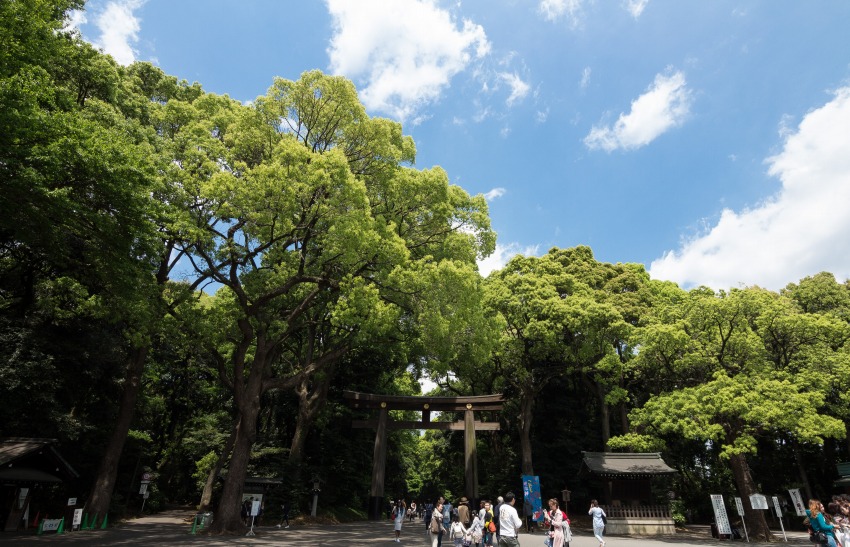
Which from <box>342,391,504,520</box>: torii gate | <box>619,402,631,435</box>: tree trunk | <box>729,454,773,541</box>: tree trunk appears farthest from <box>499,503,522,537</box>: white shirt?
<box>619,402,631,435</box>: tree trunk

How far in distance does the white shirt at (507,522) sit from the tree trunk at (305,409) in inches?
537

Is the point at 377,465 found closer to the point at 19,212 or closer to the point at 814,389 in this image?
the point at 19,212

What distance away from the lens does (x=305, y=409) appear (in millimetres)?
19984

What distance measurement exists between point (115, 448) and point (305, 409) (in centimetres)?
733

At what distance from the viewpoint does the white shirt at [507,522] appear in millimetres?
7160

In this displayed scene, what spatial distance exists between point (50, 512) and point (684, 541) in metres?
21.4

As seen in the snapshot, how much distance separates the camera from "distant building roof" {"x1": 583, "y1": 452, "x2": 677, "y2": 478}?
1900cm

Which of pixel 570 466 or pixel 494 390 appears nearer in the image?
pixel 570 466

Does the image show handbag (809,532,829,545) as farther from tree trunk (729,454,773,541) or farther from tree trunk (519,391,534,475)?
tree trunk (519,391,534,475)

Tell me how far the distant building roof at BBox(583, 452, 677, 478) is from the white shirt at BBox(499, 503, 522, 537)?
13.7 meters

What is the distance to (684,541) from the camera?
1593 cm

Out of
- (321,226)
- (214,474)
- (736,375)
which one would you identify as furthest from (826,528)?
(214,474)

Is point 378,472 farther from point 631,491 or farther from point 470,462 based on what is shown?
point 631,491

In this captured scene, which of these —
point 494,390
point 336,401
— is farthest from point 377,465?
point 494,390
